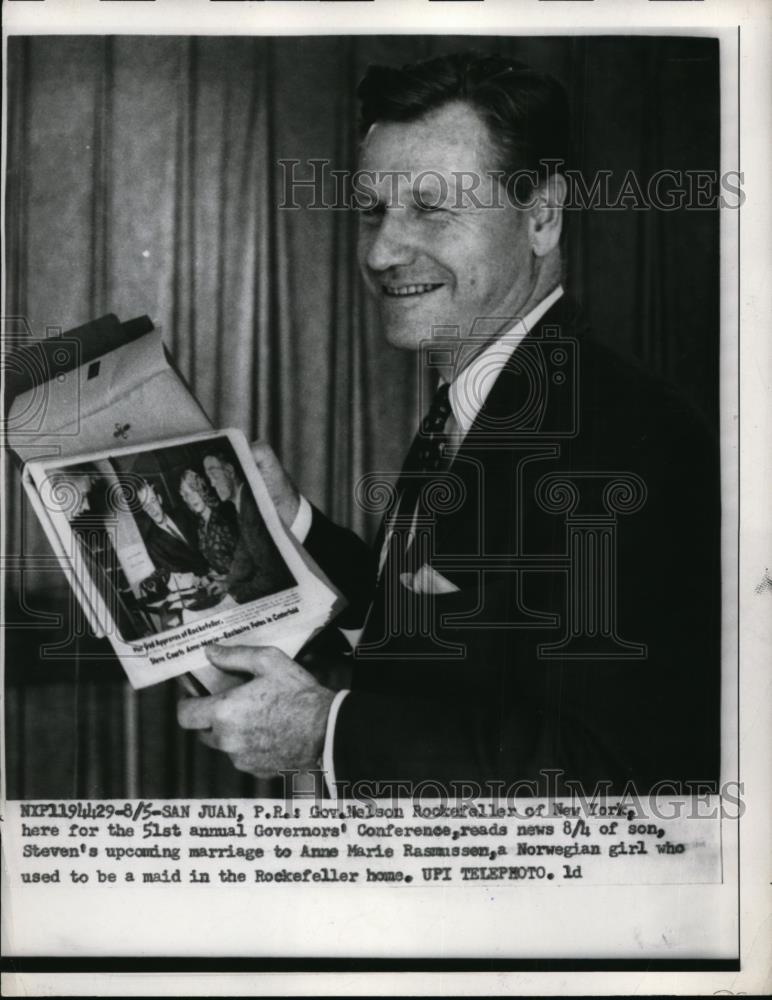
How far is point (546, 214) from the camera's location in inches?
55.0

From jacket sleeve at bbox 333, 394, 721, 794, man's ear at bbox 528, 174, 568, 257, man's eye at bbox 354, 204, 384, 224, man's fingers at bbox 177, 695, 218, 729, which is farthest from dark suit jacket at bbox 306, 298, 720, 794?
man's eye at bbox 354, 204, 384, 224

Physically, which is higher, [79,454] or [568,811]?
[79,454]

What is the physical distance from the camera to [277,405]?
4.61ft

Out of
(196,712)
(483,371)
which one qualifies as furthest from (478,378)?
(196,712)

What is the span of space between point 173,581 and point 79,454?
0.86ft

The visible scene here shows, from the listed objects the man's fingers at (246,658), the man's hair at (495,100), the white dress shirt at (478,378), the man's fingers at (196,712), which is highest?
the man's hair at (495,100)

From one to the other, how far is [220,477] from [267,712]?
15.5 inches

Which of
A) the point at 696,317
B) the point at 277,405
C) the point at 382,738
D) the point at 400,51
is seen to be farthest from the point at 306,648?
the point at 400,51

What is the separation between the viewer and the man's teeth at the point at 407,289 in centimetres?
140

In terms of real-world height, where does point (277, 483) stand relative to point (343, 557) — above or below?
above

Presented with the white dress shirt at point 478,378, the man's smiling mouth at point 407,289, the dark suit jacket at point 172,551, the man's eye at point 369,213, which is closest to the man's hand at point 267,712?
the dark suit jacket at point 172,551

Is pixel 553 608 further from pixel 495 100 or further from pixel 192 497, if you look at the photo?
pixel 495 100

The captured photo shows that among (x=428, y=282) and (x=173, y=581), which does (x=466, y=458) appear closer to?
(x=428, y=282)

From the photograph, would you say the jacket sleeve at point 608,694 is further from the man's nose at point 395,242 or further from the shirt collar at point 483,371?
the man's nose at point 395,242
